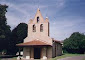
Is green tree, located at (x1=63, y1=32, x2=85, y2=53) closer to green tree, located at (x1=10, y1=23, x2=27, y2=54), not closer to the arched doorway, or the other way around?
green tree, located at (x1=10, y1=23, x2=27, y2=54)

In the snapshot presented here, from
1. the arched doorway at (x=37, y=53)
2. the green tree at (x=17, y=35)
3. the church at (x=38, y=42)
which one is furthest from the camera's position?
the green tree at (x=17, y=35)

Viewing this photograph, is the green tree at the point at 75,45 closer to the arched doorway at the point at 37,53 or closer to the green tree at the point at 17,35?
the green tree at the point at 17,35

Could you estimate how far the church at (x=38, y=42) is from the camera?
116ft

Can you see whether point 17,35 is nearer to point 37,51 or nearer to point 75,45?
point 37,51

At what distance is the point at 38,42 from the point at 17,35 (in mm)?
23309

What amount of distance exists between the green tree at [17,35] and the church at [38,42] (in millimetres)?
18471

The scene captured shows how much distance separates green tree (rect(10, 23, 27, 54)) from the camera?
55750 millimetres

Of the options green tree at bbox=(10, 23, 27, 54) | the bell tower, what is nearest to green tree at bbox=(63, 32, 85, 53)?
green tree at bbox=(10, 23, 27, 54)

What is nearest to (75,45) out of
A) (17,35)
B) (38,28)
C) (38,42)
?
(17,35)

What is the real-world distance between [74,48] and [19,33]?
76.0 feet

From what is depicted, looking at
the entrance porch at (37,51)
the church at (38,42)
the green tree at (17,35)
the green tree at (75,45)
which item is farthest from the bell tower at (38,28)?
the green tree at (75,45)

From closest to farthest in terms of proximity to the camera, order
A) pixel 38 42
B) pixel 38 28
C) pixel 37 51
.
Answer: pixel 38 42 < pixel 37 51 < pixel 38 28

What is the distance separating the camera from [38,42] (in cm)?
3591

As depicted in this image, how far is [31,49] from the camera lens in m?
36.2
